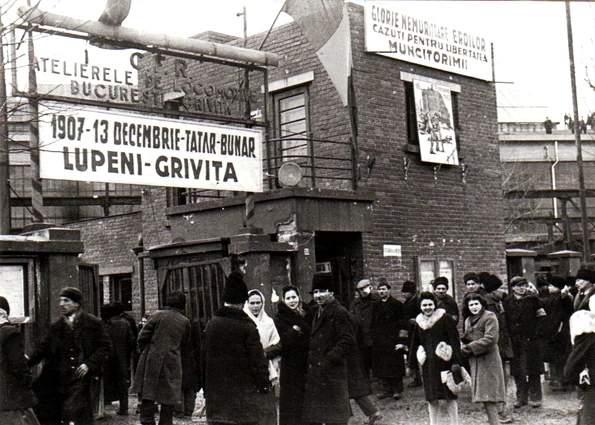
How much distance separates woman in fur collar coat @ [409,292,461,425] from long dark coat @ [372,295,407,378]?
3.13 m

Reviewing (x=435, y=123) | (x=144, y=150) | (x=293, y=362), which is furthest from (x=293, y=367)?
(x=435, y=123)

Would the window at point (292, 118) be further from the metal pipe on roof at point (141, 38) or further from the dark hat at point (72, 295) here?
the dark hat at point (72, 295)

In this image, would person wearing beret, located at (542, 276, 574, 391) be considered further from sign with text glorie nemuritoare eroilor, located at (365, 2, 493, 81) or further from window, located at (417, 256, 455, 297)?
sign with text glorie nemuritoare eroilor, located at (365, 2, 493, 81)

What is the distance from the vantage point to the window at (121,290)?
65.2 feet

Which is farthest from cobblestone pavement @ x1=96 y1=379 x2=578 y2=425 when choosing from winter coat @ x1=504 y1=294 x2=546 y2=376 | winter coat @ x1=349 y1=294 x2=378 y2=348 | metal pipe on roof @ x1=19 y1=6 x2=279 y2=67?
metal pipe on roof @ x1=19 y1=6 x2=279 y2=67

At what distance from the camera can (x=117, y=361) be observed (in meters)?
12.0

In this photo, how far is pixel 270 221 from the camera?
528 inches

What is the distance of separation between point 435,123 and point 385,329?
17.2 ft

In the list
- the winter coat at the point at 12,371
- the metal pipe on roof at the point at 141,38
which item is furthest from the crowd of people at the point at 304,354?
the metal pipe on roof at the point at 141,38

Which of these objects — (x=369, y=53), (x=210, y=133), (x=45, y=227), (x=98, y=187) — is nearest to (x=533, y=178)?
(x=98, y=187)

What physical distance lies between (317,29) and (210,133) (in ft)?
9.52

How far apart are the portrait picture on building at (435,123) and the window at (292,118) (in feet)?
7.42

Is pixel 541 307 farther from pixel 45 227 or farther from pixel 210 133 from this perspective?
pixel 45 227

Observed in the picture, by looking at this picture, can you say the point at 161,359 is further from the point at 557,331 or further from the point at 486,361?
the point at 557,331
